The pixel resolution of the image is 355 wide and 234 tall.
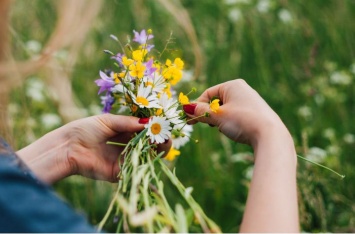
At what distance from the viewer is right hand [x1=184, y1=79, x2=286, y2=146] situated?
115cm

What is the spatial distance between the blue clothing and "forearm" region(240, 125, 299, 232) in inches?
11.2

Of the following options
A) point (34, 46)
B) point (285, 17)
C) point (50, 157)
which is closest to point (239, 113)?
point (50, 157)

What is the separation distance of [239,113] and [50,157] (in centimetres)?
42

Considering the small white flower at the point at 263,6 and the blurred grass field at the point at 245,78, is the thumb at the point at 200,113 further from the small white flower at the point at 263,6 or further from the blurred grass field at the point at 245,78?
the small white flower at the point at 263,6

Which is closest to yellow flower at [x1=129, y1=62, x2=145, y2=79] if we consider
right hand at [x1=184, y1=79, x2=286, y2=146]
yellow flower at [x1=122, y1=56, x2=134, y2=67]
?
yellow flower at [x1=122, y1=56, x2=134, y2=67]

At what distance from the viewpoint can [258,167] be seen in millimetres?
1080

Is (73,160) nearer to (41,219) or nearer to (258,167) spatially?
(258,167)

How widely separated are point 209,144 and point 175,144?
4.01 feet

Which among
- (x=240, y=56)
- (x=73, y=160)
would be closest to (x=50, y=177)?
(x=73, y=160)

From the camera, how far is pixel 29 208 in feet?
2.53

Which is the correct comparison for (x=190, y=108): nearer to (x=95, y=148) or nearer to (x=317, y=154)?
(x=95, y=148)

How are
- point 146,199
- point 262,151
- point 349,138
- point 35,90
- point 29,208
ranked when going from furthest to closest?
point 35,90 < point 349,138 < point 262,151 < point 146,199 < point 29,208

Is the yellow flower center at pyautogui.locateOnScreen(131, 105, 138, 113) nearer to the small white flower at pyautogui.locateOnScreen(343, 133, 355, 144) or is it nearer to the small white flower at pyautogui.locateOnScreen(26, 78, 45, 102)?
the small white flower at pyautogui.locateOnScreen(343, 133, 355, 144)

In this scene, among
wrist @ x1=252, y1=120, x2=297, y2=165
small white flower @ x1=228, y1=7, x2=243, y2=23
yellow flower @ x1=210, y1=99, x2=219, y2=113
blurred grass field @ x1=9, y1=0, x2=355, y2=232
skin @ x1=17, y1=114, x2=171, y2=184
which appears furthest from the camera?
small white flower @ x1=228, y1=7, x2=243, y2=23
